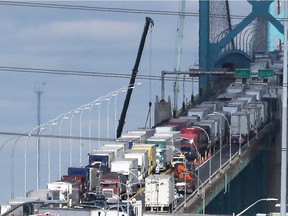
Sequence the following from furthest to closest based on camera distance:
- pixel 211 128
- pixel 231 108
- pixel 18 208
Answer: pixel 231 108
pixel 211 128
pixel 18 208

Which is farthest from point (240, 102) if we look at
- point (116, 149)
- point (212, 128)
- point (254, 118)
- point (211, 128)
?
point (116, 149)

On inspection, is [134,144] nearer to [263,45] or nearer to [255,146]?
[255,146]

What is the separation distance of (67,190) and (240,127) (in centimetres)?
3689

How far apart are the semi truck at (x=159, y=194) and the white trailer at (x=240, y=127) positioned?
29.5 m

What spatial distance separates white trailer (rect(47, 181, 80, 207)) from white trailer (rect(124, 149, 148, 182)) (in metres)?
7.93

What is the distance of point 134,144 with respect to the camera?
88.6 meters

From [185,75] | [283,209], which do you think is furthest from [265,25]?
[283,209]

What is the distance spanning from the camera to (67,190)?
70688 millimetres

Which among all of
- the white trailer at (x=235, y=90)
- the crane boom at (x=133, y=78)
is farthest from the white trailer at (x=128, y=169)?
the white trailer at (x=235, y=90)

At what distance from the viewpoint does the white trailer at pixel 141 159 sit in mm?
80600

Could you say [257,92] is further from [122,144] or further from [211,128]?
[122,144]

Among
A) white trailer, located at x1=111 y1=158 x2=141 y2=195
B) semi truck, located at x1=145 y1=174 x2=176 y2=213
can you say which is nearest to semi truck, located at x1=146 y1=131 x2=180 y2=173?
white trailer, located at x1=111 y1=158 x2=141 y2=195

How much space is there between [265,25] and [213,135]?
67.6 m

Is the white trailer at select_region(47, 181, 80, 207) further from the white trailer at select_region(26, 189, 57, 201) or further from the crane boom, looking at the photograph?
the crane boom
